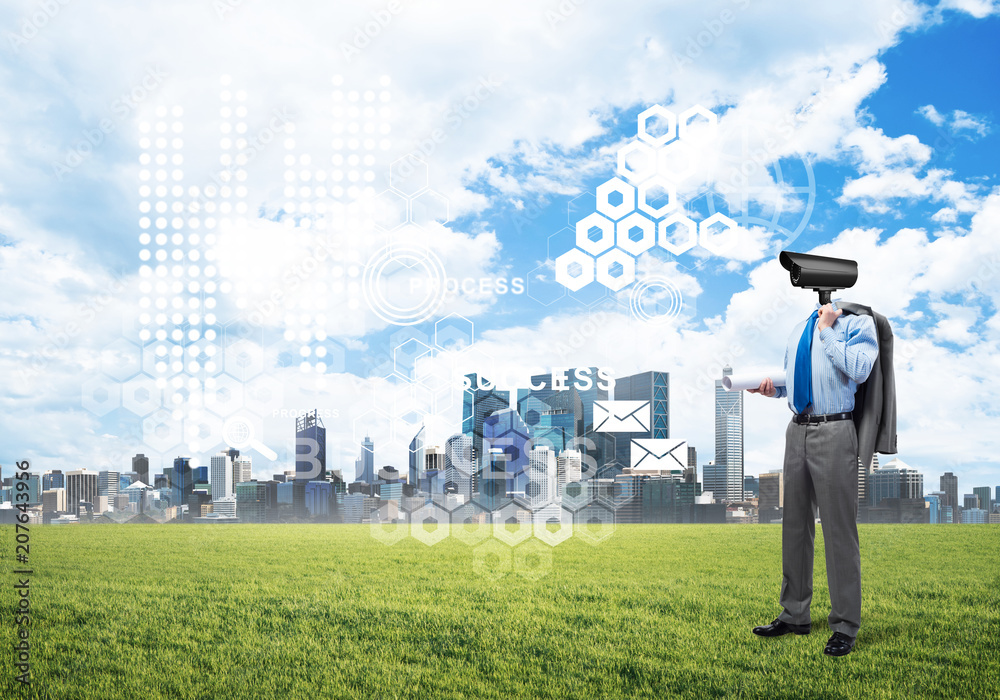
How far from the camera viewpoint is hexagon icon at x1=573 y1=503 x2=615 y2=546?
12117 millimetres

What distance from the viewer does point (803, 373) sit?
5305 millimetres

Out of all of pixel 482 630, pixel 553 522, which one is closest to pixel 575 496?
pixel 553 522

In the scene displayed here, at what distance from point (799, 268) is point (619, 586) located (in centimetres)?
400

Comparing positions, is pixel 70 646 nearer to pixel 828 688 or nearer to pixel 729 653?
pixel 729 653

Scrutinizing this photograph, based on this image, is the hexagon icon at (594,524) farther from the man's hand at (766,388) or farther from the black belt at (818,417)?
the black belt at (818,417)

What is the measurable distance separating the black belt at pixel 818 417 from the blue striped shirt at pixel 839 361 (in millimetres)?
32

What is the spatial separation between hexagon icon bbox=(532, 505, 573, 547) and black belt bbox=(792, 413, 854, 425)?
5.64m

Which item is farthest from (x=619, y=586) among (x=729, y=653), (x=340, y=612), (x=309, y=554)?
(x=309, y=554)

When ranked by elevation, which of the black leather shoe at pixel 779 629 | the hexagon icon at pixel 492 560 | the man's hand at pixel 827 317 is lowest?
the hexagon icon at pixel 492 560

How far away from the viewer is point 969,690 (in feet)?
14.0

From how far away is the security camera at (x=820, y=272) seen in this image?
5.37m

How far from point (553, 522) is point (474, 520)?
2.08 m

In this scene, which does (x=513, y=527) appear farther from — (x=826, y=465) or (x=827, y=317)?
(x=827, y=317)

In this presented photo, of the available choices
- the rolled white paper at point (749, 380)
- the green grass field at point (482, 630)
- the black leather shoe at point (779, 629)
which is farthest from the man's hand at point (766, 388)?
the green grass field at point (482, 630)
